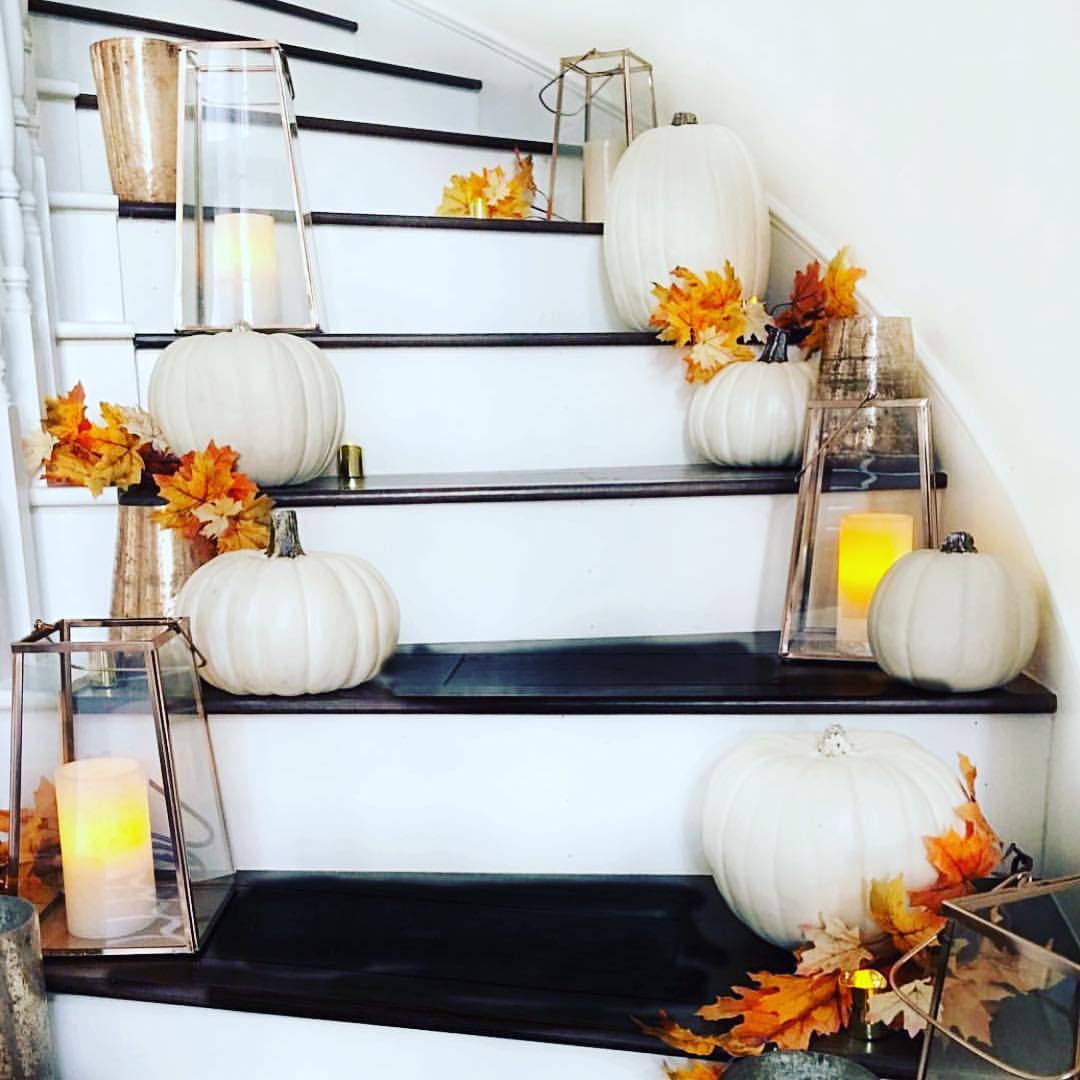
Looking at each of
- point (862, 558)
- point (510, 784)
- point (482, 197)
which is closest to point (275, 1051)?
point (510, 784)

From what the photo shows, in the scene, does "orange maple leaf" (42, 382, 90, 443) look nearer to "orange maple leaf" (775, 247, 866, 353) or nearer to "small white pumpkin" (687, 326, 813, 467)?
"small white pumpkin" (687, 326, 813, 467)

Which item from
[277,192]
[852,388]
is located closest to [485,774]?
[852,388]

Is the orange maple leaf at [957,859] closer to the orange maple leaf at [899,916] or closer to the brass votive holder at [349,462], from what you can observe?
the orange maple leaf at [899,916]

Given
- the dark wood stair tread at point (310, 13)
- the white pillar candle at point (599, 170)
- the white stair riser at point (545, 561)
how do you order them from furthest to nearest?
the dark wood stair tread at point (310, 13) < the white pillar candle at point (599, 170) < the white stair riser at point (545, 561)

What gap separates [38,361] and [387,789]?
75 centimetres

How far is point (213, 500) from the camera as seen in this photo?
1.28 meters

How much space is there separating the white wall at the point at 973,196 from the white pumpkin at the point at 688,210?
0.36 feet

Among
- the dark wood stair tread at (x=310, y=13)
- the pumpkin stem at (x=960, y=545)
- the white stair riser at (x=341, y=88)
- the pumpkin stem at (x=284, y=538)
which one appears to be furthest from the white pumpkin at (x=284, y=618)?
the dark wood stair tread at (x=310, y=13)

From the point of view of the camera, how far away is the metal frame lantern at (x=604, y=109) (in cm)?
204

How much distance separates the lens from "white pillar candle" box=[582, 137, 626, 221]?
6.68 feet

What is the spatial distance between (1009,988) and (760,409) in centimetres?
84

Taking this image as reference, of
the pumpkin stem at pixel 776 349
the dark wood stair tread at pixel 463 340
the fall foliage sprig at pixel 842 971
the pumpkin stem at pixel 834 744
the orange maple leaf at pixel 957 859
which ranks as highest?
the dark wood stair tread at pixel 463 340

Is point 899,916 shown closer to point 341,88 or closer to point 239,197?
point 239,197

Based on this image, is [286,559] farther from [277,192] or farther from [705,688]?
[277,192]
